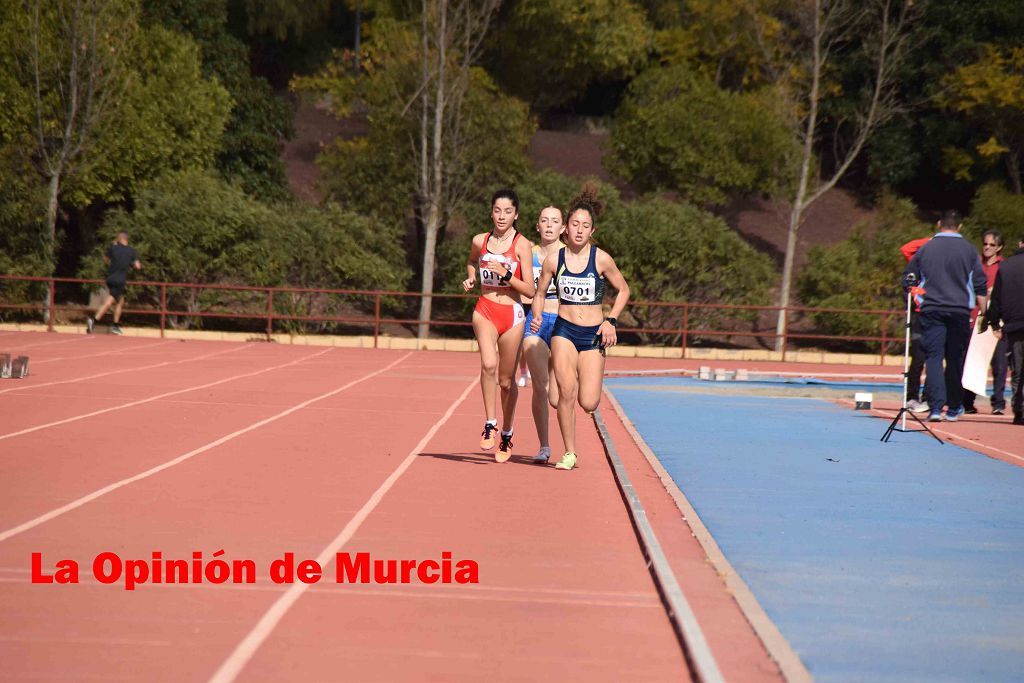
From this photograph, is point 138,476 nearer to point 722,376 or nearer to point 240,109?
point 722,376

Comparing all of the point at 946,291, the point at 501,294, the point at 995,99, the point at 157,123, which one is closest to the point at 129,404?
the point at 501,294

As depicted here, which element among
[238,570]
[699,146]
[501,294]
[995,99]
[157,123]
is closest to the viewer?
[238,570]

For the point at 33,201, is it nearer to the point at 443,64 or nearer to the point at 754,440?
the point at 443,64

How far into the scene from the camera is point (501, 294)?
1078 centimetres

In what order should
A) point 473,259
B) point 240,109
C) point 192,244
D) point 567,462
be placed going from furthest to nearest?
point 240,109
point 192,244
point 473,259
point 567,462

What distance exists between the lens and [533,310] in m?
10.5

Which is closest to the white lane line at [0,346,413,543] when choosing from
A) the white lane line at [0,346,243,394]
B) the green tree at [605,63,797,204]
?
the white lane line at [0,346,243,394]

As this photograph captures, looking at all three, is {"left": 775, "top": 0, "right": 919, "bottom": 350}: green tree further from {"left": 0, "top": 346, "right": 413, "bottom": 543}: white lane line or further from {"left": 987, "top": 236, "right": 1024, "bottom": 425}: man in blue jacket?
{"left": 0, "top": 346, "right": 413, "bottom": 543}: white lane line

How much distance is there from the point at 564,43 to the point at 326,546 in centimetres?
5208

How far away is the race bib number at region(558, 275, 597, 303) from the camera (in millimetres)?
10273

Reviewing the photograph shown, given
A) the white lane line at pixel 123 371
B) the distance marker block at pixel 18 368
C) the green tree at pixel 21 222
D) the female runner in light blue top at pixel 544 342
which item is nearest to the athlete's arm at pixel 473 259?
the female runner in light blue top at pixel 544 342

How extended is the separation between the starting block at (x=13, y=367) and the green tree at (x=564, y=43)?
41.5 metres

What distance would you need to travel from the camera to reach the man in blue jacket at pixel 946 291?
14.2 metres

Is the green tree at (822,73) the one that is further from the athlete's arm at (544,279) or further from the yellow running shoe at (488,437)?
the athlete's arm at (544,279)
